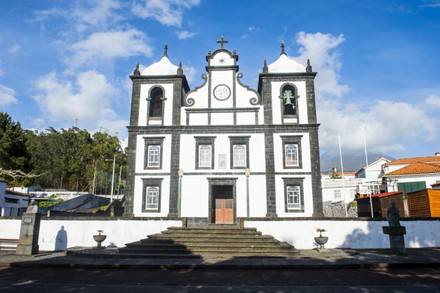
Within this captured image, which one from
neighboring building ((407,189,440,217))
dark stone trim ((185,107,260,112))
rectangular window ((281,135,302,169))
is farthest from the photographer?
dark stone trim ((185,107,260,112))

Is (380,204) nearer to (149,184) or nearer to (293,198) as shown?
(293,198)

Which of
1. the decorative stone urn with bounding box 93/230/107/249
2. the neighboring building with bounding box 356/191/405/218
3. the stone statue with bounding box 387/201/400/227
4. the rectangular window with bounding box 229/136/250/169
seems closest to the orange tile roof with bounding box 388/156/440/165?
the neighboring building with bounding box 356/191/405/218

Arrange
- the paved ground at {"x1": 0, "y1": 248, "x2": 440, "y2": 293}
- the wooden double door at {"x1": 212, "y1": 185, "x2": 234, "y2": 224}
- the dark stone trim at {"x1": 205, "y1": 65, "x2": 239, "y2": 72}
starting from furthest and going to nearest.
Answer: the dark stone trim at {"x1": 205, "y1": 65, "x2": 239, "y2": 72}, the wooden double door at {"x1": 212, "y1": 185, "x2": 234, "y2": 224}, the paved ground at {"x1": 0, "y1": 248, "x2": 440, "y2": 293}

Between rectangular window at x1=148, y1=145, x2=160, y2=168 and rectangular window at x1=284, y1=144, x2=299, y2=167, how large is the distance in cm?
736

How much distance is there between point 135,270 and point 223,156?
9763mm

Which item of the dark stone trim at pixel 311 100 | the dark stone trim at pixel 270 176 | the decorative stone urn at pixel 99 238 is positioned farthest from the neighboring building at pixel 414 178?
the decorative stone urn at pixel 99 238

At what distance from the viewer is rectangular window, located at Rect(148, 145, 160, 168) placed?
18.8 meters

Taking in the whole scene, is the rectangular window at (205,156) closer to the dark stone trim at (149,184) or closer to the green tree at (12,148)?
the dark stone trim at (149,184)

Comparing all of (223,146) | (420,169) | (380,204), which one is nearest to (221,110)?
(223,146)

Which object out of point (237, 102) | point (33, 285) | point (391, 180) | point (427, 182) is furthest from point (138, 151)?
point (427, 182)

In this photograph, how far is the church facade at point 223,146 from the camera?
1786cm

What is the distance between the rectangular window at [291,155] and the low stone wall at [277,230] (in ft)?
14.7

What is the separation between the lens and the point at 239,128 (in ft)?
61.8

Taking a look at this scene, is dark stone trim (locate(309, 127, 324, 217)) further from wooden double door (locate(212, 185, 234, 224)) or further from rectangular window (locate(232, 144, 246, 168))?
wooden double door (locate(212, 185, 234, 224))
